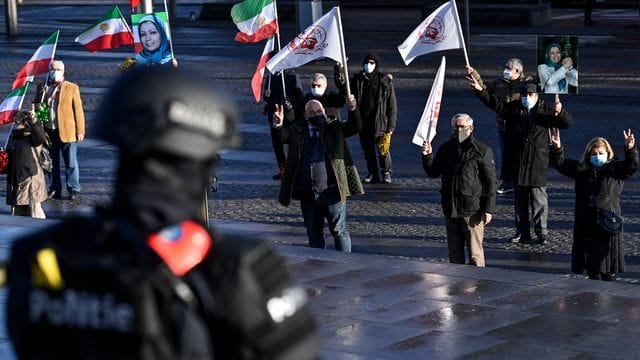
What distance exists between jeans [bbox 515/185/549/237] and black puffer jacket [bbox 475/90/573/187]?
72 millimetres

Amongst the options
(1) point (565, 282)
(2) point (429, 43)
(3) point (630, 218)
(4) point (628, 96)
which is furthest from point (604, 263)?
(4) point (628, 96)

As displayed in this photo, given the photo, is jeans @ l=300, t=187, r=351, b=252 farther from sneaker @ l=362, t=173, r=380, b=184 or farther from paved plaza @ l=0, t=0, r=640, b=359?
sneaker @ l=362, t=173, r=380, b=184

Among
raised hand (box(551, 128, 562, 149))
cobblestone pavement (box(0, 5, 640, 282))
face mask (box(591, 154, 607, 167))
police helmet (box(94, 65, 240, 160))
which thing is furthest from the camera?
cobblestone pavement (box(0, 5, 640, 282))

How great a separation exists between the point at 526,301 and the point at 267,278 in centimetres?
675

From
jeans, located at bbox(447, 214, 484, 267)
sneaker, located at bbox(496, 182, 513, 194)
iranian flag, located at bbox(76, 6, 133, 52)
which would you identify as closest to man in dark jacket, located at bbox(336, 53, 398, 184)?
sneaker, located at bbox(496, 182, 513, 194)

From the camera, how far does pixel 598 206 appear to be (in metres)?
10.1

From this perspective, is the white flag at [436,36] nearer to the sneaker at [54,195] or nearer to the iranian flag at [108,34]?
the iranian flag at [108,34]

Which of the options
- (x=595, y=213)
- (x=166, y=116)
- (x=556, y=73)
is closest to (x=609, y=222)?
(x=595, y=213)

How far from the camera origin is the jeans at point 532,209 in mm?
11875

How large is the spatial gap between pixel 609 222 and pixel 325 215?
2.35 m

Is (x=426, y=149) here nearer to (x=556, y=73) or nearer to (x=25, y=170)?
(x=556, y=73)

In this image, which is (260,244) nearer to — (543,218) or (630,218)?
(543,218)

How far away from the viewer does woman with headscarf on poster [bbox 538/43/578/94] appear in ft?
41.5

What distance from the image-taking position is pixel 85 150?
56.5 ft
